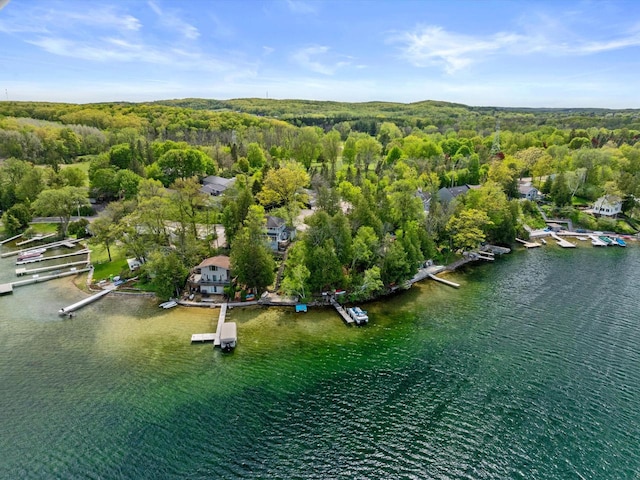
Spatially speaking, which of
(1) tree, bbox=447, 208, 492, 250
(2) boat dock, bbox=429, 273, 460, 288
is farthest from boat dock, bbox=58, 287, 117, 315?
(1) tree, bbox=447, 208, 492, 250

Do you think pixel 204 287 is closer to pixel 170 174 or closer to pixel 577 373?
pixel 577 373

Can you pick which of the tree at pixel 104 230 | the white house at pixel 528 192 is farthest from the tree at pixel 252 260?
the white house at pixel 528 192

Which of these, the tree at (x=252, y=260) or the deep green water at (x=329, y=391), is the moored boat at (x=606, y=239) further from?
the tree at (x=252, y=260)

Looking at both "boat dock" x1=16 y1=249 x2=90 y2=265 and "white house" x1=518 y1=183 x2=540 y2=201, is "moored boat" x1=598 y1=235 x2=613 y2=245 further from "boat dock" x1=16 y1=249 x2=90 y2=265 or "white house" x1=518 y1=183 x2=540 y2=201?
"boat dock" x1=16 y1=249 x2=90 y2=265

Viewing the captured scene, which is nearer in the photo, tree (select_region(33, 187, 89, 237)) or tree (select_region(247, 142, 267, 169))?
tree (select_region(33, 187, 89, 237))

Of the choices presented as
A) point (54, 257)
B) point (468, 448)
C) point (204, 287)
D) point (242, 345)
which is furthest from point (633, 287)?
point (54, 257)
